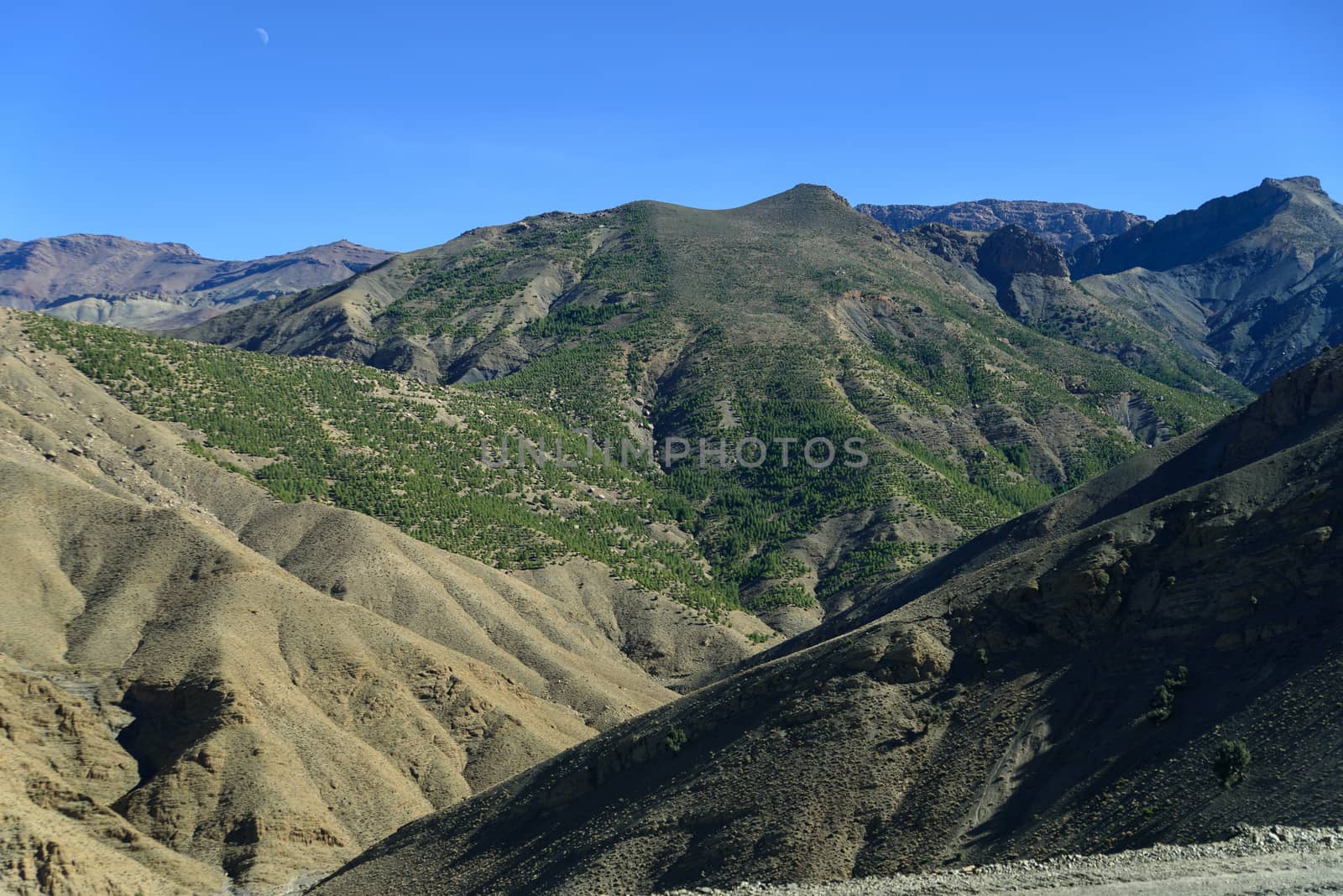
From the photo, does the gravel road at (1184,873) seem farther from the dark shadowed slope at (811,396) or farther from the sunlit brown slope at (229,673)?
the dark shadowed slope at (811,396)

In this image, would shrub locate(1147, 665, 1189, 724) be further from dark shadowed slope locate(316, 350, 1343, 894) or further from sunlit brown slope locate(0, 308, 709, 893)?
sunlit brown slope locate(0, 308, 709, 893)

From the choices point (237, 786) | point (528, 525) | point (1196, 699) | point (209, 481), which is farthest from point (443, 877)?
point (528, 525)

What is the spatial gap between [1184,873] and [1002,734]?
1108cm

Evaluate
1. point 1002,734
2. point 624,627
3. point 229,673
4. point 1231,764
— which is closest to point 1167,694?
point 1231,764

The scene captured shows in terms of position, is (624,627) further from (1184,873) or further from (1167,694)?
(1184,873)

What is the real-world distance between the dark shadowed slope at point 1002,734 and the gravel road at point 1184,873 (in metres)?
1.12

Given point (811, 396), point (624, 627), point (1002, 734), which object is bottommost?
point (624, 627)

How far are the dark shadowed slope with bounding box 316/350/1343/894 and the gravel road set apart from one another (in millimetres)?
1116

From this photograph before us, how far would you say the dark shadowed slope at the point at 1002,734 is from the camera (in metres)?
42.0

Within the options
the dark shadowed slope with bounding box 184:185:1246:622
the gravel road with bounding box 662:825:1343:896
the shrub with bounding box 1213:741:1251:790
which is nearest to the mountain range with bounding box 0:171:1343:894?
the shrub with bounding box 1213:741:1251:790

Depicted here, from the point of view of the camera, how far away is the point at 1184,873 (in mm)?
37000

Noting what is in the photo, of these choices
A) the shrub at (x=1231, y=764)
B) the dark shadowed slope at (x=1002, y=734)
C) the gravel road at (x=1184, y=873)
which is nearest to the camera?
the gravel road at (x=1184, y=873)

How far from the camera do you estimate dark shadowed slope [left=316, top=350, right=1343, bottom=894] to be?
138ft

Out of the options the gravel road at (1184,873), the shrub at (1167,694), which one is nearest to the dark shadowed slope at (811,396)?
the shrub at (1167,694)
